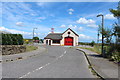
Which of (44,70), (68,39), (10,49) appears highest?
(68,39)

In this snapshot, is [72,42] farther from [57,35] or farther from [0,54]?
[0,54]

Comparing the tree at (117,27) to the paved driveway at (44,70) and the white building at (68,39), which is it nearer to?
the paved driveway at (44,70)

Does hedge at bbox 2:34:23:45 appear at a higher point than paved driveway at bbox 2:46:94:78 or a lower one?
higher

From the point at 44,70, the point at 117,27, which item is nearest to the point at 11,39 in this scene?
the point at 44,70

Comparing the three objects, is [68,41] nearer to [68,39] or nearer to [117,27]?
[68,39]

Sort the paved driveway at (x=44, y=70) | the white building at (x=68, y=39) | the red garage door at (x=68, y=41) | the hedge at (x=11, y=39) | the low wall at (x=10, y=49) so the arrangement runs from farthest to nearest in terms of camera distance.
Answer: the red garage door at (x=68, y=41), the white building at (x=68, y=39), the hedge at (x=11, y=39), the low wall at (x=10, y=49), the paved driveway at (x=44, y=70)

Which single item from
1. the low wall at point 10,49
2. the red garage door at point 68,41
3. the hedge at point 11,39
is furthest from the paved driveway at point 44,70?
the red garage door at point 68,41

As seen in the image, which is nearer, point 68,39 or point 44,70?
point 44,70

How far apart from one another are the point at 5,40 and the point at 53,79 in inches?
508

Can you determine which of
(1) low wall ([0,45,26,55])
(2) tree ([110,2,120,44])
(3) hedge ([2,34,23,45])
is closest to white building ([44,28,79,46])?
(3) hedge ([2,34,23,45])

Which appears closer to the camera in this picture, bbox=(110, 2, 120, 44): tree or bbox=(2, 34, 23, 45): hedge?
bbox=(110, 2, 120, 44): tree

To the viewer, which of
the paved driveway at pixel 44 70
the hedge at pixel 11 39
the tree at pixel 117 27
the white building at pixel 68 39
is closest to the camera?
the paved driveway at pixel 44 70

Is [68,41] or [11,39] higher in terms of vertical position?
[11,39]

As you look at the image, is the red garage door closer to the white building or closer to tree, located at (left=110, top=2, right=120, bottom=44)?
the white building
